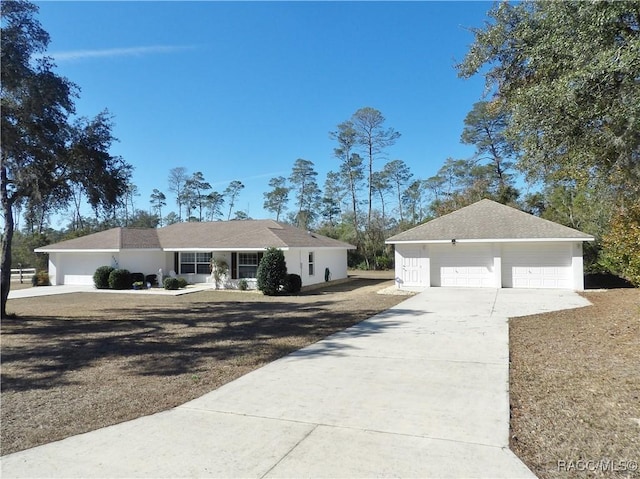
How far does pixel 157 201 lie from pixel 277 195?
67.7 ft

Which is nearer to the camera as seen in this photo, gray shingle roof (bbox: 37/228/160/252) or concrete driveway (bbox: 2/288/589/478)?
concrete driveway (bbox: 2/288/589/478)

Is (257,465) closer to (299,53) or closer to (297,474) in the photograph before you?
(297,474)

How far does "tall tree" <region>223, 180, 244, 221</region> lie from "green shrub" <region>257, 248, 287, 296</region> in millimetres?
42944

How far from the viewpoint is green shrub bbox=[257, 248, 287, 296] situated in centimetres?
1866

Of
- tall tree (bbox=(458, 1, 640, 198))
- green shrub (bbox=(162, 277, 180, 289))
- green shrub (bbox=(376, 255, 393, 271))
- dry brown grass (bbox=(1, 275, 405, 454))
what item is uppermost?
tall tree (bbox=(458, 1, 640, 198))

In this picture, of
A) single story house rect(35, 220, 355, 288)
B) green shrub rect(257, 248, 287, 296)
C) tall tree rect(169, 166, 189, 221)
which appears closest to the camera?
green shrub rect(257, 248, 287, 296)

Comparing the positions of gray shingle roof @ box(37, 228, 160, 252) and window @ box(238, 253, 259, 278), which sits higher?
gray shingle roof @ box(37, 228, 160, 252)

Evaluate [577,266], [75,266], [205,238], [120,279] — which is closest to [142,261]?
[120,279]

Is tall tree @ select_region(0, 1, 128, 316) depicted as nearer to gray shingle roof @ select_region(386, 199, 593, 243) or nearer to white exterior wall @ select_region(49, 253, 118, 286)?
white exterior wall @ select_region(49, 253, 118, 286)

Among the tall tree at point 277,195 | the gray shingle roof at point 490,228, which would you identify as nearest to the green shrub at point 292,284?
the gray shingle roof at point 490,228

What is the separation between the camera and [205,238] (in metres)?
24.3

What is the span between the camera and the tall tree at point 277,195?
54438 millimetres

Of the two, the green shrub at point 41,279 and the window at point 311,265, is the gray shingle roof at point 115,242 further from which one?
the window at point 311,265

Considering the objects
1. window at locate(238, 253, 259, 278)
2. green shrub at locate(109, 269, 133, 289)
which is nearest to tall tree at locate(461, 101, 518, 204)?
window at locate(238, 253, 259, 278)
